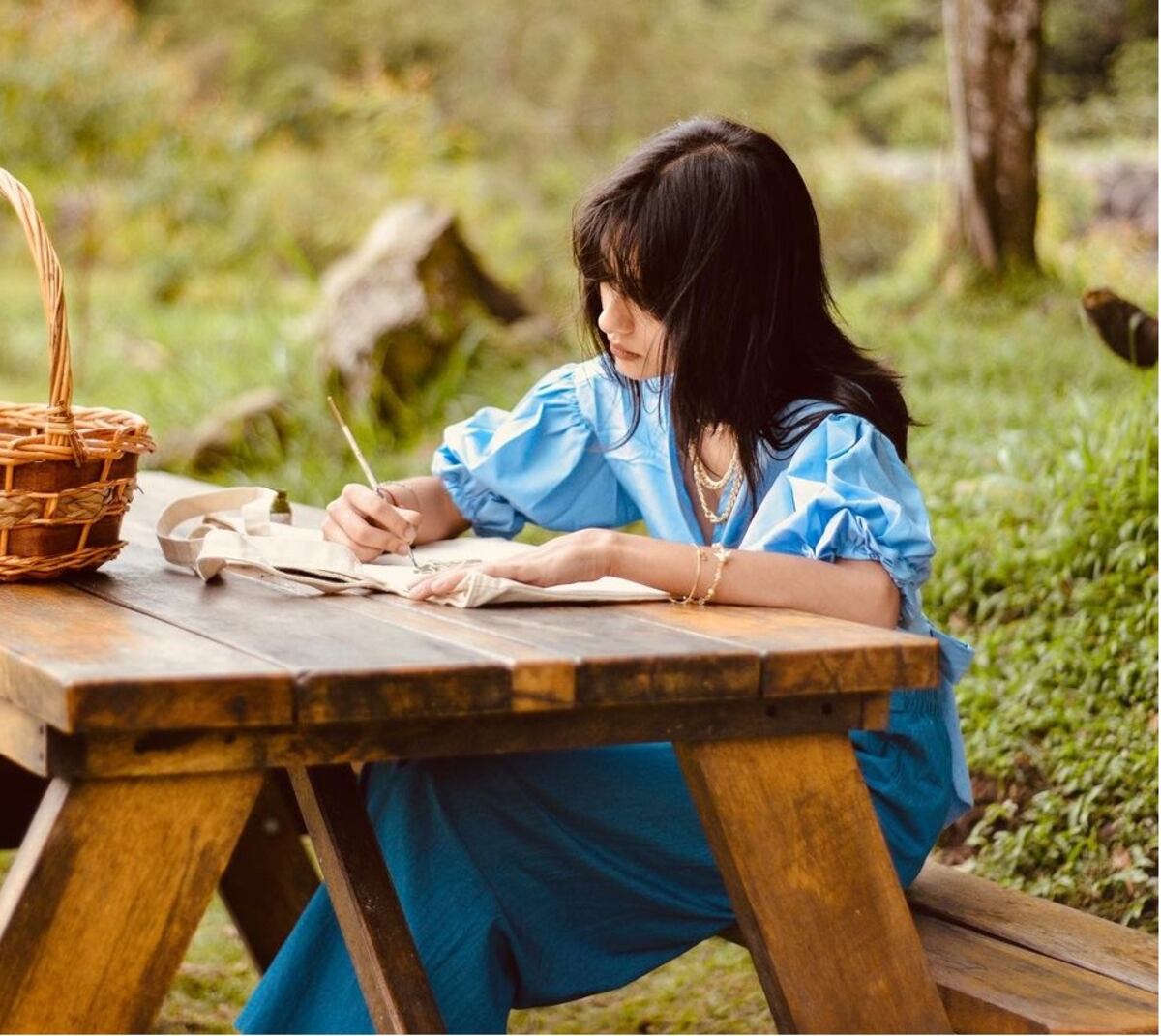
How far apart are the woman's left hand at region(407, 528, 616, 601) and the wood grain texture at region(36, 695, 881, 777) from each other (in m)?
0.30

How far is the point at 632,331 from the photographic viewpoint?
7.38ft

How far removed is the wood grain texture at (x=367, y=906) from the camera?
1.82 m

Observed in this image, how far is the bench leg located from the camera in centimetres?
172

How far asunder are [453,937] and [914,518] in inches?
29.5

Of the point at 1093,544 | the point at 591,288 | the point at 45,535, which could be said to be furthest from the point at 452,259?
the point at 45,535

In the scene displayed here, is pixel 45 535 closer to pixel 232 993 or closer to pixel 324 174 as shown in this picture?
pixel 232 993

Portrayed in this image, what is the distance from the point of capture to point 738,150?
219cm

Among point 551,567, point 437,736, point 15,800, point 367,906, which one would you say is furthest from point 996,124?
point 437,736

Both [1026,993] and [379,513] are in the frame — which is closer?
[1026,993]

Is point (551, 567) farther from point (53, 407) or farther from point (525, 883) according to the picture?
point (53, 407)

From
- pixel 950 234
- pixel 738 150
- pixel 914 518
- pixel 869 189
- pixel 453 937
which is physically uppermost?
pixel 738 150

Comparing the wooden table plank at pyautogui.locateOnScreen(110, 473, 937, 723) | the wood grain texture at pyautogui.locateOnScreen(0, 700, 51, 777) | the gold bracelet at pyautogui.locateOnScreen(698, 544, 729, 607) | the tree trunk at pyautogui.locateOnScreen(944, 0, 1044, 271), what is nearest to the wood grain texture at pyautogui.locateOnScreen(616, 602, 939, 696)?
the wooden table plank at pyautogui.locateOnScreen(110, 473, 937, 723)

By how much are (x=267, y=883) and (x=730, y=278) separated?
5.12 ft

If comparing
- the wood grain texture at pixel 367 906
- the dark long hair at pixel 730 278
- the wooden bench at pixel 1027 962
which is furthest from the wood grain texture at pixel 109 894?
the dark long hair at pixel 730 278
